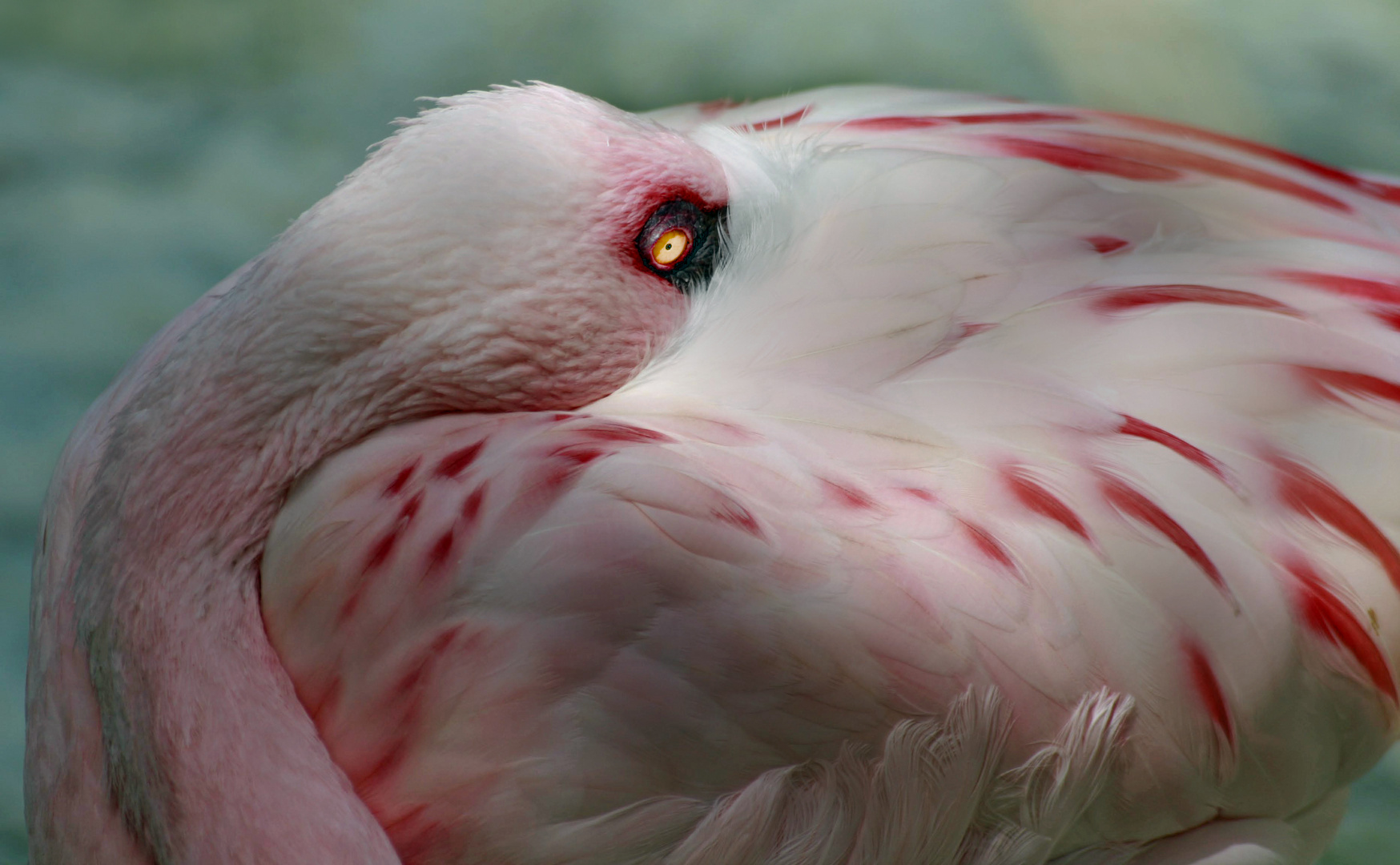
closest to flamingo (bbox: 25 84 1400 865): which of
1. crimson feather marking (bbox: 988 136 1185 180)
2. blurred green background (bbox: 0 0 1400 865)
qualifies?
crimson feather marking (bbox: 988 136 1185 180)

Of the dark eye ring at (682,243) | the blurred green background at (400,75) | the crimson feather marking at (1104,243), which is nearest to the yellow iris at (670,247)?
the dark eye ring at (682,243)

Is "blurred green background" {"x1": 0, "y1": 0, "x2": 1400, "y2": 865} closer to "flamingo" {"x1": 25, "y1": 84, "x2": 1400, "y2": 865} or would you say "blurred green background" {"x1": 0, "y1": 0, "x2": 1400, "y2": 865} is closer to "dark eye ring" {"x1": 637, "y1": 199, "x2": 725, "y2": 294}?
"flamingo" {"x1": 25, "y1": 84, "x2": 1400, "y2": 865}

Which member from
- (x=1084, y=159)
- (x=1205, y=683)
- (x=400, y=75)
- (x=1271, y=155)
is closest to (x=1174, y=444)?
(x=1205, y=683)

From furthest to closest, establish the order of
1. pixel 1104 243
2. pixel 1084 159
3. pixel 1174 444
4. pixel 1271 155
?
pixel 1271 155
pixel 1084 159
pixel 1104 243
pixel 1174 444

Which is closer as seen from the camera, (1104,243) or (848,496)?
(848,496)

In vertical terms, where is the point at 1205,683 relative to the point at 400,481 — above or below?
below

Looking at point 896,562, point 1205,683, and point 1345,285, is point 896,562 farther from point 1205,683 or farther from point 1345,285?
point 1345,285
